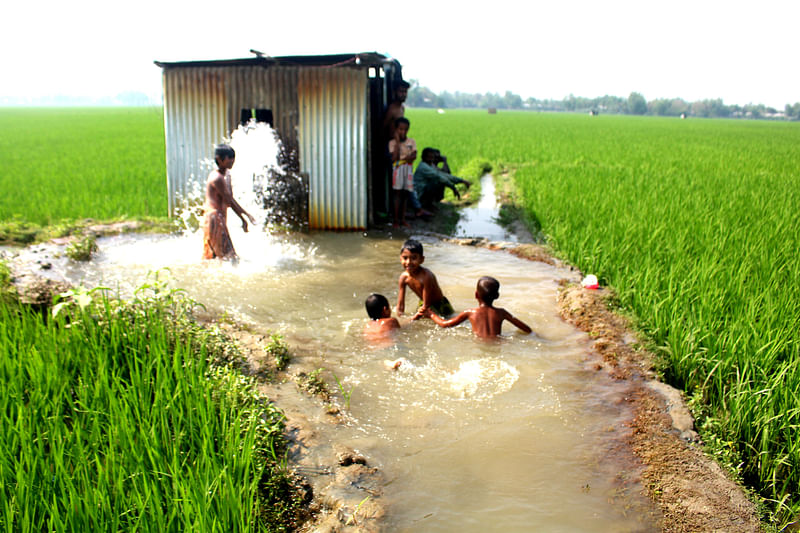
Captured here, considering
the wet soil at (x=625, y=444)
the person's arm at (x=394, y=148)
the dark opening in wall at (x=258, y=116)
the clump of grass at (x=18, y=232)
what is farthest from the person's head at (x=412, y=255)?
the clump of grass at (x=18, y=232)

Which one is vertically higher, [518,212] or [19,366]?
[518,212]

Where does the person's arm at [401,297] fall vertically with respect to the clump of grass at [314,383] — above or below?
above

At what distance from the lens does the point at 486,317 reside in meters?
4.46

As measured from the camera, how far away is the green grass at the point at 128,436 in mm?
2137

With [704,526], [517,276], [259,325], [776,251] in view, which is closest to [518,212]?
[517,276]

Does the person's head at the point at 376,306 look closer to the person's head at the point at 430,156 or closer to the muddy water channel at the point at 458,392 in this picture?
the muddy water channel at the point at 458,392

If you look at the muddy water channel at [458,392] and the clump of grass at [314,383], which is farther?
the clump of grass at [314,383]

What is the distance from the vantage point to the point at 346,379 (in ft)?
12.7

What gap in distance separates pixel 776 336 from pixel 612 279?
2110 millimetres

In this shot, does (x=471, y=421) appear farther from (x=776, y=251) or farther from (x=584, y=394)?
(x=776, y=251)

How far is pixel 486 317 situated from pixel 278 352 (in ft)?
5.33

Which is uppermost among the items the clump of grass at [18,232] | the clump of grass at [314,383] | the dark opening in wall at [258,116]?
the dark opening in wall at [258,116]

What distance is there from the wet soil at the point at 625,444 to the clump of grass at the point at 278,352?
0.04 metres

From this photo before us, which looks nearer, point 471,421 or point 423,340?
point 471,421
